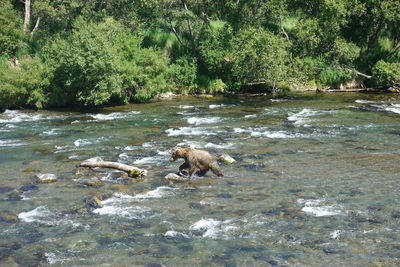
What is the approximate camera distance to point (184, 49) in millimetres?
43562

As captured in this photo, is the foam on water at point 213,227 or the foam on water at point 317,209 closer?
the foam on water at point 213,227

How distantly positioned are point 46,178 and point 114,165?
8.06 feet

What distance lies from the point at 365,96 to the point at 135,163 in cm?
2489

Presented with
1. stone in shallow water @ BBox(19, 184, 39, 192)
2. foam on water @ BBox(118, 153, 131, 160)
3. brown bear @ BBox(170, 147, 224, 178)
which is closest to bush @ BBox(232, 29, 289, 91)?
foam on water @ BBox(118, 153, 131, 160)

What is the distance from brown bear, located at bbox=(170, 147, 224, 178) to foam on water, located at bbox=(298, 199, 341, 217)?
144 inches

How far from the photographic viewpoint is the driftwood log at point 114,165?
1689 cm

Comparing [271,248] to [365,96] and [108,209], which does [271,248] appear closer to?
[108,209]

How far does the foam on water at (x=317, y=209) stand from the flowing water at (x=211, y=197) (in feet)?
0.09

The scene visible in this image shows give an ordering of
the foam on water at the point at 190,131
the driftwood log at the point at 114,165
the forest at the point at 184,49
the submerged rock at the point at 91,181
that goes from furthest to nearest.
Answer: the forest at the point at 184,49
the foam on water at the point at 190,131
the driftwood log at the point at 114,165
the submerged rock at the point at 91,181

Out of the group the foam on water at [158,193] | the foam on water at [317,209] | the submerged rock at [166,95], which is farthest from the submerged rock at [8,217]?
the submerged rock at [166,95]

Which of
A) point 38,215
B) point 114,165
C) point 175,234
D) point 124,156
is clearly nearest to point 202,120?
point 124,156

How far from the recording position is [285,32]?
4559 centimetres

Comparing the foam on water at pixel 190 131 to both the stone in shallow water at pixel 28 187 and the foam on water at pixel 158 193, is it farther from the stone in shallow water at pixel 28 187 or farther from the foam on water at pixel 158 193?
the stone in shallow water at pixel 28 187

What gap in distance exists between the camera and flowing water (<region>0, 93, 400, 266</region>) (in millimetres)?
11109
